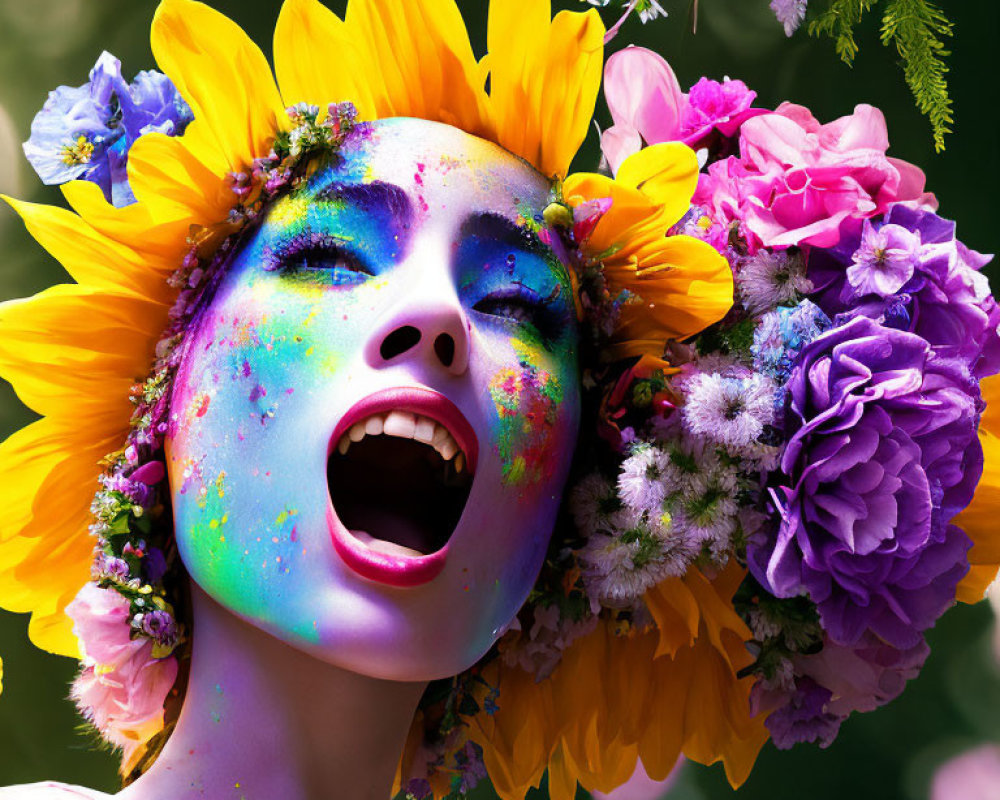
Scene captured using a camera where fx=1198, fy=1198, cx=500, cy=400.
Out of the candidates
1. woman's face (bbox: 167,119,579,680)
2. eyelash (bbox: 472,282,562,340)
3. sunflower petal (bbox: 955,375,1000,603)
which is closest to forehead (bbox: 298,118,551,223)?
woman's face (bbox: 167,119,579,680)

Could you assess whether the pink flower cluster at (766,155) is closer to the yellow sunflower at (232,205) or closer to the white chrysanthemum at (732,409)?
the yellow sunflower at (232,205)

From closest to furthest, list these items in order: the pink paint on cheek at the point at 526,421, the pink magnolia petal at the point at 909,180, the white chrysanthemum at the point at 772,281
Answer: the pink paint on cheek at the point at 526,421
the white chrysanthemum at the point at 772,281
the pink magnolia petal at the point at 909,180

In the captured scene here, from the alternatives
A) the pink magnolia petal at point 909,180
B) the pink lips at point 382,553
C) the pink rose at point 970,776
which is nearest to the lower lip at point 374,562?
the pink lips at point 382,553

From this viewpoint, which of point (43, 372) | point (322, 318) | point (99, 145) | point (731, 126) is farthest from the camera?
point (731, 126)

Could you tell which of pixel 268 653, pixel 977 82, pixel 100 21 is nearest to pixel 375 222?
pixel 268 653

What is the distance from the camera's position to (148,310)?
1.68m

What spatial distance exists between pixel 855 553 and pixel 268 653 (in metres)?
0.79

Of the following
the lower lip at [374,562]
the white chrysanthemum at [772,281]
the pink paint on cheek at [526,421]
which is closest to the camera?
the lower lip at [374,562]

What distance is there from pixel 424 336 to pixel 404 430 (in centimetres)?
12

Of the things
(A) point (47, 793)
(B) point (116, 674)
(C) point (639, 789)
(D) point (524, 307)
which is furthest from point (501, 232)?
(C) point (639, 789)

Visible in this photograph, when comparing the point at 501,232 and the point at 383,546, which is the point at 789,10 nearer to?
the point at 501,232

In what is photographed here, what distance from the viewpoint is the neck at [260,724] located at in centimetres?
158

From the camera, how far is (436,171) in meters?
1.65

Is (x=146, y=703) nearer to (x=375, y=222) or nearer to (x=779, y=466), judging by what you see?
(x=375, y=222)
